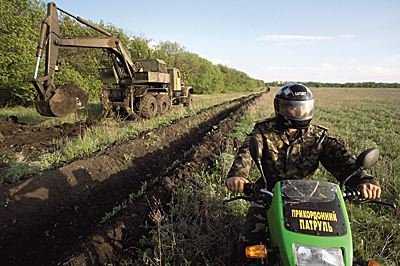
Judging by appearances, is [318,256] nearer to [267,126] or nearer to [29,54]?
[267,126]

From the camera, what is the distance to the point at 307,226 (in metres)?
2.38

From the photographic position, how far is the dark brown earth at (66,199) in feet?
17.7

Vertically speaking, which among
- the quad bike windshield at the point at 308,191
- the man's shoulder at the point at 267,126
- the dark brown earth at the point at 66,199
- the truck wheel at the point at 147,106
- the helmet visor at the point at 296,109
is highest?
the helmet visor at the point at 296,109

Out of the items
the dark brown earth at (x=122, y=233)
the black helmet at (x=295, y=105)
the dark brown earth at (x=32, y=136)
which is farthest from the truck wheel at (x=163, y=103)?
the black helmet at (x=295, y=105)

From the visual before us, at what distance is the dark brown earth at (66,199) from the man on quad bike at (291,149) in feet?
8.94

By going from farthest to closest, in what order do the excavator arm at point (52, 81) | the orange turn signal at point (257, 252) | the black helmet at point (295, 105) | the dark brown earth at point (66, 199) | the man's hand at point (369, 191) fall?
the excavator arm at point (52, 81) → the dark brown earth at point (66, 199) → the black helmet at point (295, 105) → the man's hand at point (369, 191) → the orange turn signal at point (257, 252)

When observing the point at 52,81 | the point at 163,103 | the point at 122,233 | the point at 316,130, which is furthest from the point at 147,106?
the point at 316,130

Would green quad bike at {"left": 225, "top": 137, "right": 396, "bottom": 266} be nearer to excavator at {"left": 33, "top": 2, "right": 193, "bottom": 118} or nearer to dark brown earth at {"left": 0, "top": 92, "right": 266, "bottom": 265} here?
dark brown earth at {"left": 0, "top": 92, "right": 266, "bottom": 265}

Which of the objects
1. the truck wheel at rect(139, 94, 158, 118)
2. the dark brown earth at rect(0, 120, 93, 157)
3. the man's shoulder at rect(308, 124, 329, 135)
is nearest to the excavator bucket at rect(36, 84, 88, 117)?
the dark brown earth at rect(0, 120, 93, 157)

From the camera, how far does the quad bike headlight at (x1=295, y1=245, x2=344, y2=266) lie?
2.20 meters

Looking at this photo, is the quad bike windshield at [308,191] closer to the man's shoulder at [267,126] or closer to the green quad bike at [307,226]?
the green quad bike at [307,226]

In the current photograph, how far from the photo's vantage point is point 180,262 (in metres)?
4.18

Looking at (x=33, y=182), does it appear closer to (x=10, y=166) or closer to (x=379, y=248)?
(x=10, y=166)

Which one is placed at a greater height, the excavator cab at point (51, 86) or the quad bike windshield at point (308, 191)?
the excavator cab at point (51, 86)
